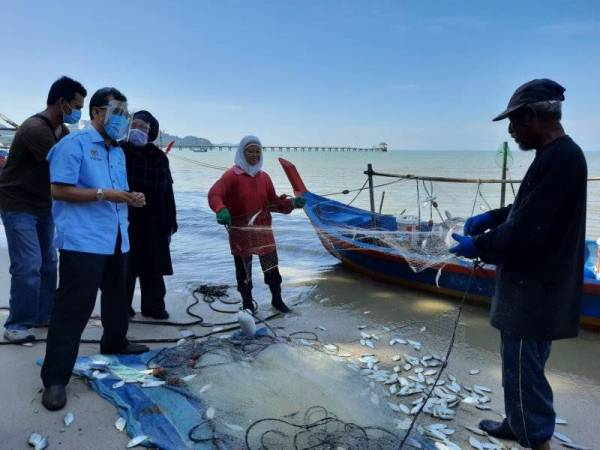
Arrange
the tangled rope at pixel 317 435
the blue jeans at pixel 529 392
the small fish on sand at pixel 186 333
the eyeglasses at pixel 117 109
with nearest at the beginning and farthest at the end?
the blue jeans at pixel 529 392 < the tangled rope at pixel 317 435 < the eyeglasses at pixel 117 109 < the small fish on sand at pixel 186 333

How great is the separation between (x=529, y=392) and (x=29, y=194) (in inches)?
172

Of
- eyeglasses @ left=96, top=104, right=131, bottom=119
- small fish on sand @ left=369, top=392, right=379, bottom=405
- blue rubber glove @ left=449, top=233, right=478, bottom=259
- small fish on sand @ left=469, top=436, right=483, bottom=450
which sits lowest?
small fish on sand @ left=469, top=436, right=483, bottom=450

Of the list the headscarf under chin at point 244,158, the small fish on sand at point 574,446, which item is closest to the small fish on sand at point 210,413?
the small fish on sand at point 574,446

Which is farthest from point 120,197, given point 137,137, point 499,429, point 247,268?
point 499,429

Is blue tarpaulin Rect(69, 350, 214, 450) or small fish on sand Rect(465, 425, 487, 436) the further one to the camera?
small fish on sand Rect(465, 425, 487, 436)

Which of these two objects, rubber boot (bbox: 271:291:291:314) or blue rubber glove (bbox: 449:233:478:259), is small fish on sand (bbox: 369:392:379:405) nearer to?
blue rubber glove (bbox: 449:233:478:259)

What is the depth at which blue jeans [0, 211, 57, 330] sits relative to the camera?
425 cm

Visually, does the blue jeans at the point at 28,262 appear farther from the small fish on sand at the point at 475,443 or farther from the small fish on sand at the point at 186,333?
the small fish on sand at the point at 475,443

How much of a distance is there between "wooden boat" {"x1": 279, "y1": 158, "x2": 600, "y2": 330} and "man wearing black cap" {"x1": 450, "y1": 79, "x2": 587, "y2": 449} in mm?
3015

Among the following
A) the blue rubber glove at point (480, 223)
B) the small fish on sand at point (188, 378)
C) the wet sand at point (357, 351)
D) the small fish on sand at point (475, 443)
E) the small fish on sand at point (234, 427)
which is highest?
the blue rubber glove at point (480, 223)

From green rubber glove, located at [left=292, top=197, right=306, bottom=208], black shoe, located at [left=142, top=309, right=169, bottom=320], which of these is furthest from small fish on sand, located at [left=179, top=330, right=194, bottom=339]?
green rubber glove, located at [left=292, top=197, right=306, bottom=208]

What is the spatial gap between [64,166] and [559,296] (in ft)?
10.9

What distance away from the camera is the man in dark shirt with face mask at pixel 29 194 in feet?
13.5

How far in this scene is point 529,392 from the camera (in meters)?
2.77
